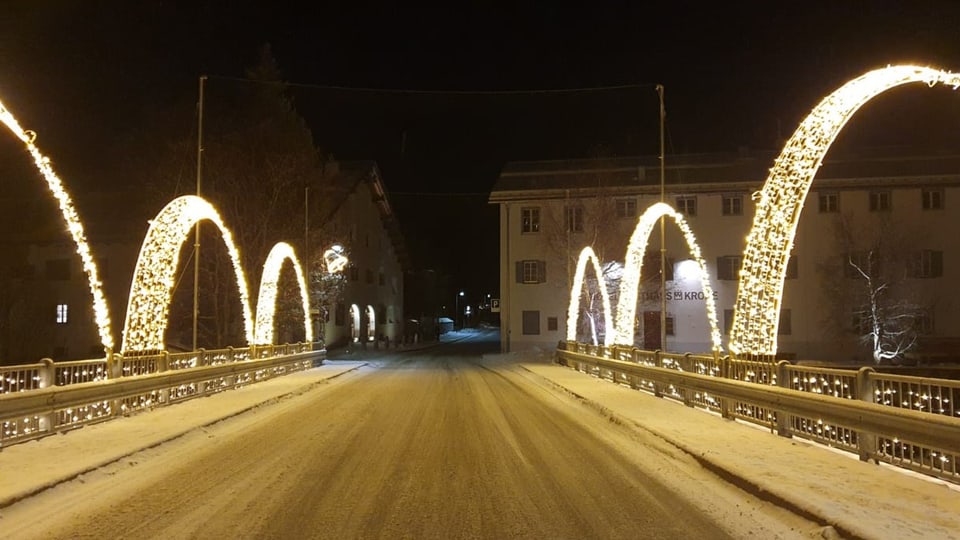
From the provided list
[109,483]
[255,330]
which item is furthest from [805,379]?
[255,330]

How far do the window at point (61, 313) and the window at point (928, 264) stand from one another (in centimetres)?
4742

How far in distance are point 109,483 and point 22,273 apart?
40.5m

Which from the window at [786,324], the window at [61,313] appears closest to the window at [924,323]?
the window at [786,324]

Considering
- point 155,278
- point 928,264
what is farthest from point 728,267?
point 155,278

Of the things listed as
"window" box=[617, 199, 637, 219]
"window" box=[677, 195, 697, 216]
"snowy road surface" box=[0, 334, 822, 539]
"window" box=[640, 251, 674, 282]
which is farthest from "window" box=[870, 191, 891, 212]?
"snowy road surface" box=[0, 334, 822, 539]

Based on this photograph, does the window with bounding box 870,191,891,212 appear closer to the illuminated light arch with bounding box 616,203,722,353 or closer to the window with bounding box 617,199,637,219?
the window with bounding box 617,199,637,219

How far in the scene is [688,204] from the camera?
158ft

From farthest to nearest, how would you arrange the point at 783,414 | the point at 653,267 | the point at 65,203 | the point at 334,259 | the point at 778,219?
the point at 653,267 → the point at 334,259 → the point at 65,203 → the point at 778,219 → the point at 783,414

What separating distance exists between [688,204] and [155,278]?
35.5 metres

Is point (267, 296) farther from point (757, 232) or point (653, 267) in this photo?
point (653, 267)

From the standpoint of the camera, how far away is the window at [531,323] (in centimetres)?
5122

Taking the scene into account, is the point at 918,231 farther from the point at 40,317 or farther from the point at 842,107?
the point at 40,317

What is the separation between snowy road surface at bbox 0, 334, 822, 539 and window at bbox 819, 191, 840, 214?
1410 inches

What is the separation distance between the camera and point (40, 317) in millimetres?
44906
